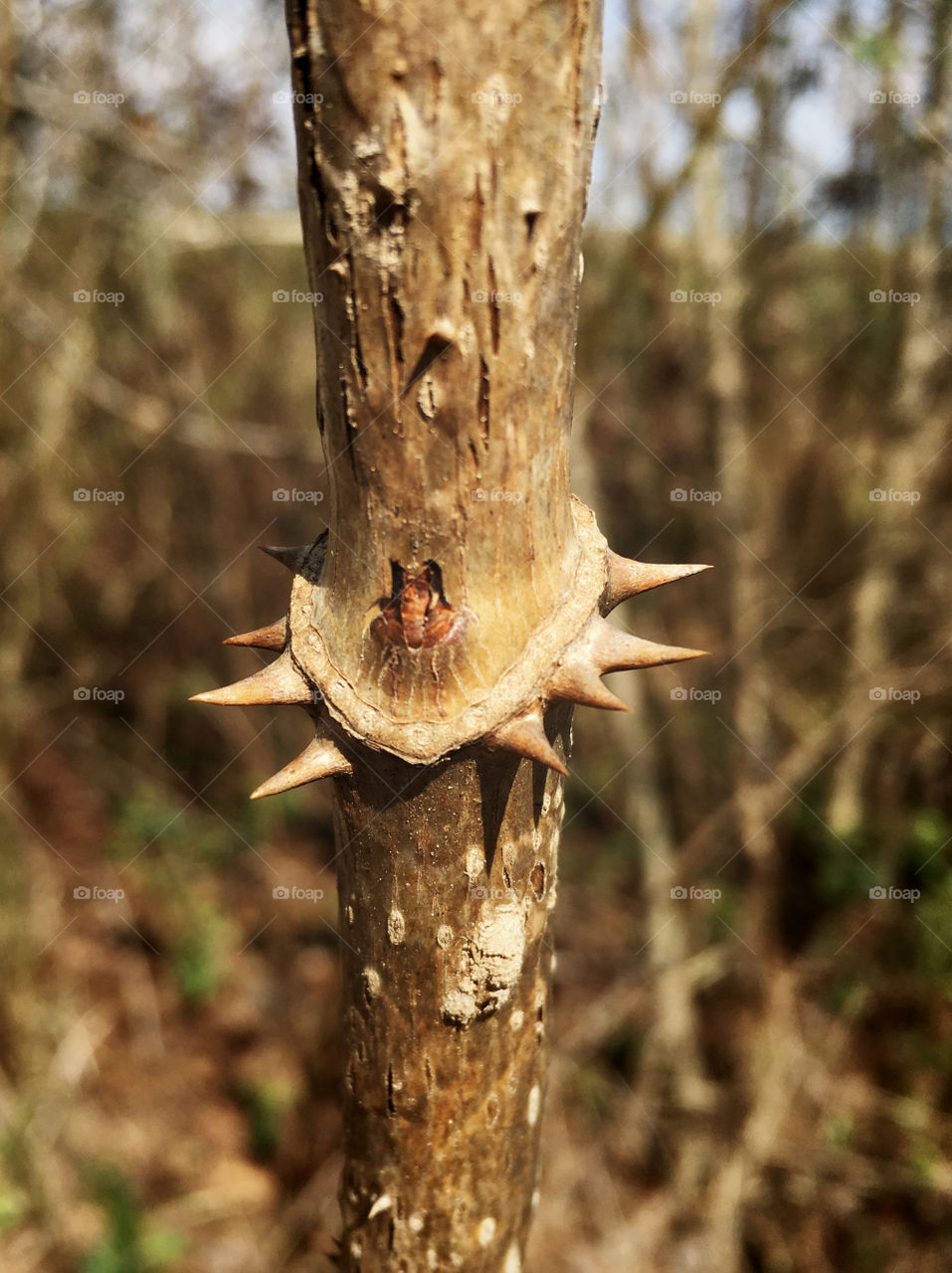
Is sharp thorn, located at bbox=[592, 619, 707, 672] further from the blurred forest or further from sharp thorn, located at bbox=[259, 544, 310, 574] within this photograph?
the blurred forest

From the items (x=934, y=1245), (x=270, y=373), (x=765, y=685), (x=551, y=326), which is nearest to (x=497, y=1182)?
(x=551, y=326)

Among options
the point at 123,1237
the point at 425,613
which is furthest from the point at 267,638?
the point at 123,1237

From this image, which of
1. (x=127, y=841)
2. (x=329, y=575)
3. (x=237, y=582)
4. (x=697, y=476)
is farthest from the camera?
(x=237, y=582)

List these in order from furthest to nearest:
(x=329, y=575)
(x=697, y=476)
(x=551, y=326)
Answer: (x=697, y=476) < (x=329, y=575) < (x=551, y=326)

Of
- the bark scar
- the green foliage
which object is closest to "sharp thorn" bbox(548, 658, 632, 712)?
the bark scar

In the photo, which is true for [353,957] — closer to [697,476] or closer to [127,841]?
[697,476]

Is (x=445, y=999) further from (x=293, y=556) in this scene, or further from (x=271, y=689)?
(x=293, y=556)

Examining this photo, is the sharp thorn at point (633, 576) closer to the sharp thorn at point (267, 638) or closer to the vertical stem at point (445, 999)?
the vertical stem at point (445, 999)

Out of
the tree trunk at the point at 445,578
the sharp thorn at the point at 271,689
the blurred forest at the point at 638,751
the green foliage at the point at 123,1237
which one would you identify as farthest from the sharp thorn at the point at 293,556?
the green foliage at the point at 123,1237

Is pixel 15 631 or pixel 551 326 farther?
pixel 15 631
